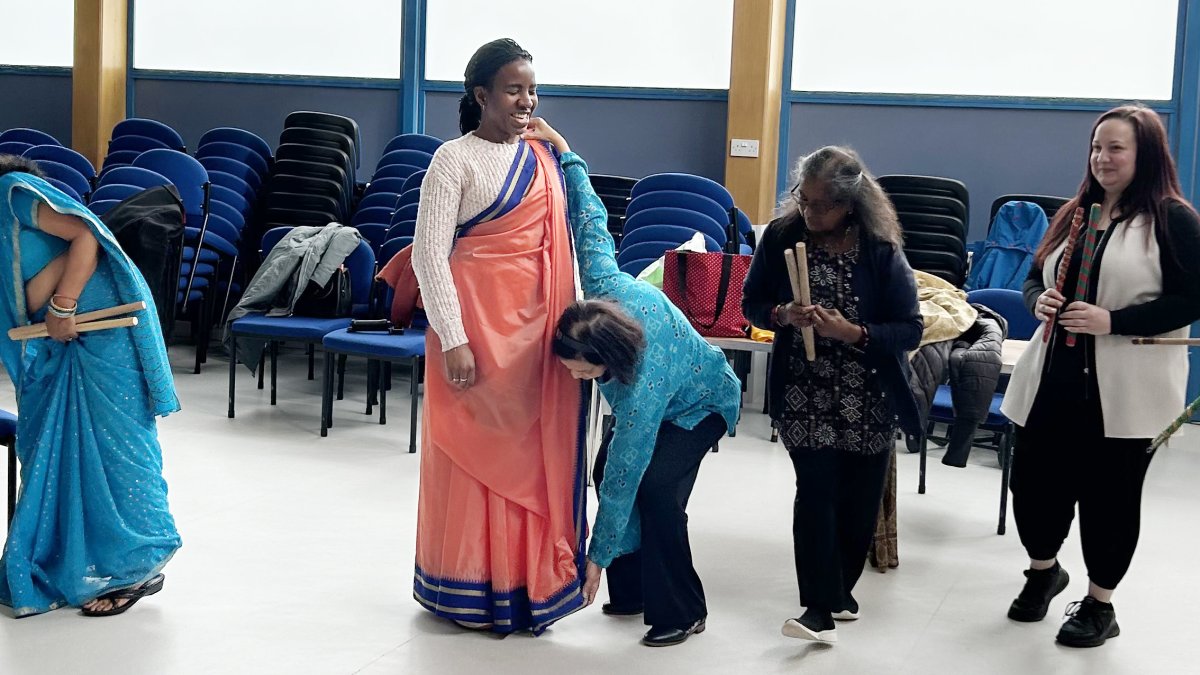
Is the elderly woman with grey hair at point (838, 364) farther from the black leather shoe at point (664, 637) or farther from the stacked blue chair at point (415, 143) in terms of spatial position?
the stacked blue chair at point (415, 143)

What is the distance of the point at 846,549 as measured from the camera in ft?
10.0

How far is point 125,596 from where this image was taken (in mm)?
3076

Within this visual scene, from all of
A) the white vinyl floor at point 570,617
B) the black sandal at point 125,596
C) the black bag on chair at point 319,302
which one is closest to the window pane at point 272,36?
the black bag on chair at point 319,302

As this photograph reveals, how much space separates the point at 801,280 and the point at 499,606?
102 centimetres

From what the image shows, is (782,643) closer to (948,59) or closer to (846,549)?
(846,549)

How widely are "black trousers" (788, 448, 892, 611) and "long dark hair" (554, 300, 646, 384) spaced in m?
0.49

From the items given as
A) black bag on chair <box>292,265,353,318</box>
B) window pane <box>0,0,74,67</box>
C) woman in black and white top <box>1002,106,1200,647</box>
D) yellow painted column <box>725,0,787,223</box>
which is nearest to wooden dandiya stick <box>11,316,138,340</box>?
woman in black and white top <box>1002,106,1200,647</box>

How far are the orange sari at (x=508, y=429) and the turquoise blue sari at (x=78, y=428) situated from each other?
2.29 ft

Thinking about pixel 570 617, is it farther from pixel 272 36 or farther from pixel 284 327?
pixel 272 36

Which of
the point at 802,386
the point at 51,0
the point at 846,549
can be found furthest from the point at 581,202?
the point at 51,0

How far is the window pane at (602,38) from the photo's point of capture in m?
7.62

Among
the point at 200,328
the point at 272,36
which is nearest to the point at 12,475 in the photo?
the point at 200,328

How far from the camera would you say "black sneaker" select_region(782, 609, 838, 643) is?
295cm

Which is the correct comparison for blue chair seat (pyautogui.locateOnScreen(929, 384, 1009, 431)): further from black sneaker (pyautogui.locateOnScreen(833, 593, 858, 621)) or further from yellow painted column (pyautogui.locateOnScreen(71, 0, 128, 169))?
yellow painted column (pyautogui.locateOnScreen(71, 0, 128, 169))
